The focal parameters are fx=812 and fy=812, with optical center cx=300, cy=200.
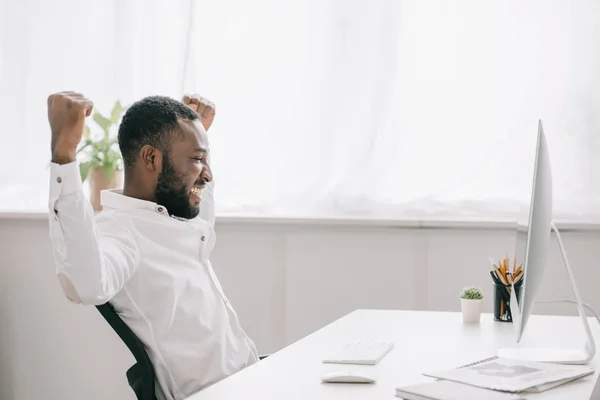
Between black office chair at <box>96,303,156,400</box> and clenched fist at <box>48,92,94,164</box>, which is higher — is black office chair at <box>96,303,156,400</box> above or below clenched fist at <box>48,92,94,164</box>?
below

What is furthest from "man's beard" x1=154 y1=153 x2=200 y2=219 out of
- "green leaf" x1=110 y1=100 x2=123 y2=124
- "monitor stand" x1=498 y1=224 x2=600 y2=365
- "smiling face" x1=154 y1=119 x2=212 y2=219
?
"green leaf" x1=110 y1=100 x2=123 y2=124

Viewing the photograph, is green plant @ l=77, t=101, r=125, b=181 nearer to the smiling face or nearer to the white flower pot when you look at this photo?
the smiling face

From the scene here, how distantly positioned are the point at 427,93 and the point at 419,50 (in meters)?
0.17

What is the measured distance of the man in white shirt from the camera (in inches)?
65.3

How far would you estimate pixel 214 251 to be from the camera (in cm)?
319

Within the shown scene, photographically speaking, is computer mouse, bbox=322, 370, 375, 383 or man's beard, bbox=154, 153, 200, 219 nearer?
computer mouse, bbox=322, 370, 375, 383

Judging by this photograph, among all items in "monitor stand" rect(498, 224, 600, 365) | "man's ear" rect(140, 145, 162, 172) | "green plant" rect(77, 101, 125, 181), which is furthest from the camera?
"green plant" rect(77, 101, 125, 181)

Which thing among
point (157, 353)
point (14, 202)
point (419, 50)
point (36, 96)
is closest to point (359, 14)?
point (419, 50)

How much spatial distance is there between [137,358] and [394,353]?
511 mm

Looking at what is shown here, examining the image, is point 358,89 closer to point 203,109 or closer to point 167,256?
point 203,109

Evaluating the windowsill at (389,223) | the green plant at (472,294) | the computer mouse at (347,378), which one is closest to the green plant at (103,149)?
the windowsill at (389,223)

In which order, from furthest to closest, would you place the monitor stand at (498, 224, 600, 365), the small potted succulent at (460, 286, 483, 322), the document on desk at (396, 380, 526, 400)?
1. the small potted succulent at (460, 286, 483, 322)
2. the monitor stand at (498, 224, 600, 365)
3. the document on desk at (396, 380, 526, 400)

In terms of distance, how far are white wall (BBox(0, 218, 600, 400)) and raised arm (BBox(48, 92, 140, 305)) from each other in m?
1.75

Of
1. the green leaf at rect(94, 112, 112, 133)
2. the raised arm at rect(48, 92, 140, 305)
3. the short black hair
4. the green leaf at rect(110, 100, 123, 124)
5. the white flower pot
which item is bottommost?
the white flower pot
